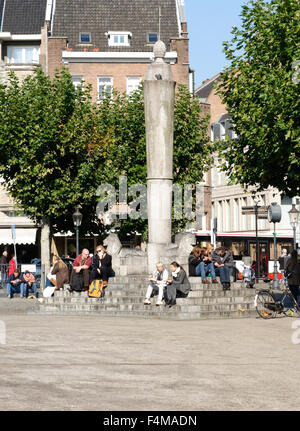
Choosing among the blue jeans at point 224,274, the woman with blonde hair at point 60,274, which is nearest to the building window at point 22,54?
the woman with blonde hair at point 60,274

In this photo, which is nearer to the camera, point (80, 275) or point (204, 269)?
point (204, 269)

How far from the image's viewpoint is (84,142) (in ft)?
161

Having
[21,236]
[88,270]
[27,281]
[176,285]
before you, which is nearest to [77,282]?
[88,270]

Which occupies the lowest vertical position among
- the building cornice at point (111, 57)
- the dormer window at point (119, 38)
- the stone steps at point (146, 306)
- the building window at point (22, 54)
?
the stone steps at point (146, 306)

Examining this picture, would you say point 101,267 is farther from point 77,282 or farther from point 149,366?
point 149,366

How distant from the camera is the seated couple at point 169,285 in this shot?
27.2 metres

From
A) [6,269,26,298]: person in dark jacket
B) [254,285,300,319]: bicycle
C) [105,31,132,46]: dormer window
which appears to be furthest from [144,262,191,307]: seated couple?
[105,31,132,46]: dormer window

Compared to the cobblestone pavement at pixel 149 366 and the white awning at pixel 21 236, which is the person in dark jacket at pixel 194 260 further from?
the white awning at pixel 21 236

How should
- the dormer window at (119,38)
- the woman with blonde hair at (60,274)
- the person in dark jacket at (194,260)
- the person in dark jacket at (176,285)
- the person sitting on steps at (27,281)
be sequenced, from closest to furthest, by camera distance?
the person in dark jacket at (176,285), the person in dark jacket at (194,260), the woman with blonde hair at (60,274), the person sitting on steps at (27,281), the dormer window at (119,38)

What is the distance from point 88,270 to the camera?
1207 inches

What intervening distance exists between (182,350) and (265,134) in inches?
712

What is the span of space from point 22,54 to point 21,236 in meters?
14.2

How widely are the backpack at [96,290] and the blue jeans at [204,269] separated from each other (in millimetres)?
2941
